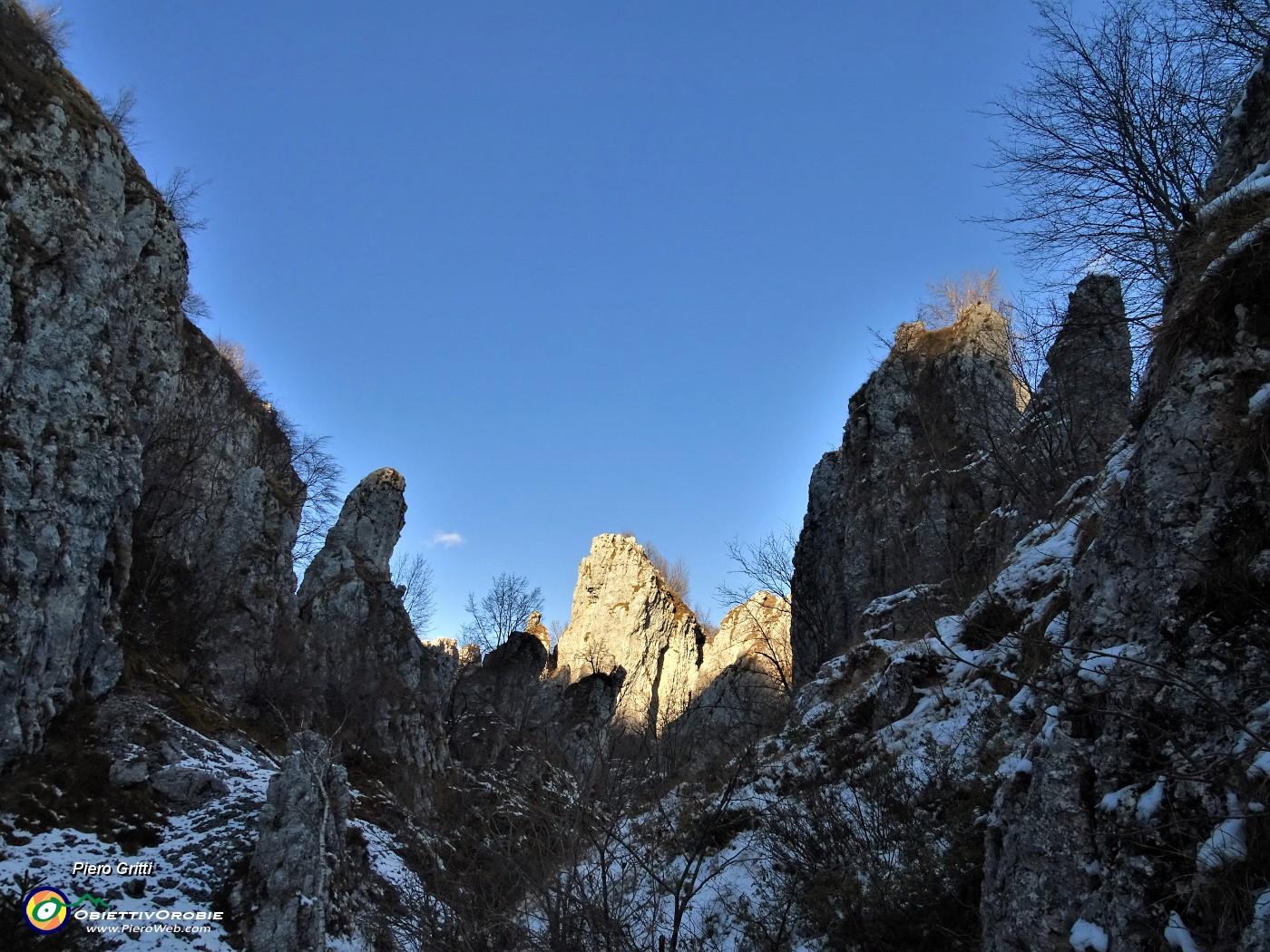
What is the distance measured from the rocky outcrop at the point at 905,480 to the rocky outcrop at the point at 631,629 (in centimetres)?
1869

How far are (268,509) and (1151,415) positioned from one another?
20458mm

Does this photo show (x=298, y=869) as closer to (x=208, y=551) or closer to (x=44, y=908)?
(x=44, y=908)

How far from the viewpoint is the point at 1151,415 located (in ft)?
15.1

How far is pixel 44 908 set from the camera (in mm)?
8516

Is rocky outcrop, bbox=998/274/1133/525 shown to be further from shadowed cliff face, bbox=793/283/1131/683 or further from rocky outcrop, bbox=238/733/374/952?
rocky outcrop, bbox=238/733/374/952

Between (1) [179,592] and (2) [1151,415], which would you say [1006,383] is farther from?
(1) [179,592]

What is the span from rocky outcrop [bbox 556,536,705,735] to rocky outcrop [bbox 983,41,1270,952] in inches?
1396

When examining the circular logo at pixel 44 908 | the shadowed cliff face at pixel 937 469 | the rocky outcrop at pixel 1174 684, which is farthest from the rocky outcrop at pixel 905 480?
the circular logo at pixel 44 908

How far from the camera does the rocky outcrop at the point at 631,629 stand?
39844 millimetres

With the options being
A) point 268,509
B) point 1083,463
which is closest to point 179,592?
point 268,509

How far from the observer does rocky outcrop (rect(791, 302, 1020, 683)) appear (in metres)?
18.3

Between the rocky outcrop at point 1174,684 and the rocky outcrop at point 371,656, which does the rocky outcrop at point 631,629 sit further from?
the rocky outcrop at point 1174,684

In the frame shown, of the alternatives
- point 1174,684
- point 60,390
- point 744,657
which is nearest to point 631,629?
point 744,657

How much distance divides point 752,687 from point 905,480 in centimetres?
1056
